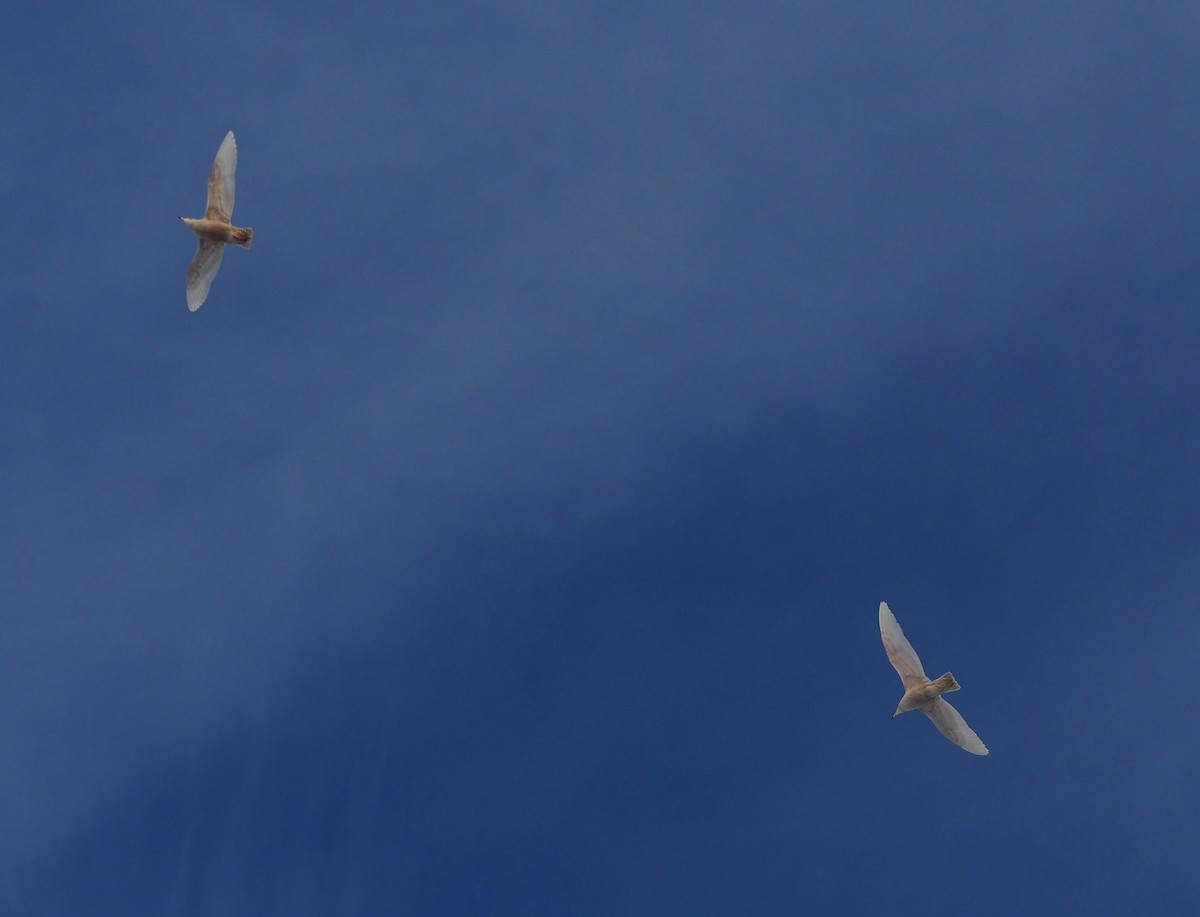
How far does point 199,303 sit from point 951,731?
45742 mm

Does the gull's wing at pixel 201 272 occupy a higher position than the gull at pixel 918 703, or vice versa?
the gull's wing at pixel 201 272

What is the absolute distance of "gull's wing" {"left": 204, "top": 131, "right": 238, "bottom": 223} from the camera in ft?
305

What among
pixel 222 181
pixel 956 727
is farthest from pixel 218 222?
pixel 956 727

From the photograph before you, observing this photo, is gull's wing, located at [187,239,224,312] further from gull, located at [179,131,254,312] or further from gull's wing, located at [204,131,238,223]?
gull's wing, located at [204,131,238,223]

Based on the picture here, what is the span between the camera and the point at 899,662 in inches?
3782

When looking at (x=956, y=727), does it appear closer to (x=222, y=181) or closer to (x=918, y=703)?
(x=918, y=703)

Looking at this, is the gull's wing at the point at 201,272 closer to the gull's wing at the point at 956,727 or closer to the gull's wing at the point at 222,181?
the gull's wing at the point at 222,181

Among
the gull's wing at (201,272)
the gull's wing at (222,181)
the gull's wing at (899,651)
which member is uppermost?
the gull's wing at (222,181)

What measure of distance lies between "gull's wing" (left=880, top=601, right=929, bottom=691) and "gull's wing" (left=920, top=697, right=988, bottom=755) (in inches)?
71.6

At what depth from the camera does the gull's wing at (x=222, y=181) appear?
92.8 meters

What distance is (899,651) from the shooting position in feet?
316

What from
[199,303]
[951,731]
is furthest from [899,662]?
[199,303]

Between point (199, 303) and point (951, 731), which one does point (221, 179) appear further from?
point (951, 731)

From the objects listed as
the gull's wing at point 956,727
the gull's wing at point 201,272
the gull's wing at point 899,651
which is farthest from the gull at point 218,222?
the gull's wing at point 956,727
